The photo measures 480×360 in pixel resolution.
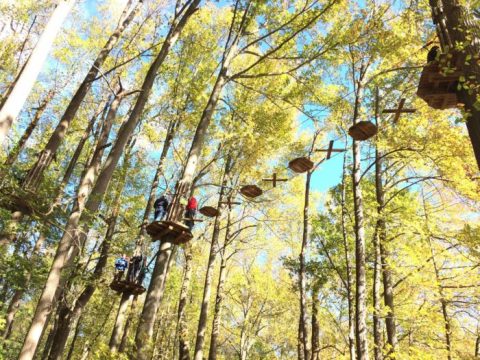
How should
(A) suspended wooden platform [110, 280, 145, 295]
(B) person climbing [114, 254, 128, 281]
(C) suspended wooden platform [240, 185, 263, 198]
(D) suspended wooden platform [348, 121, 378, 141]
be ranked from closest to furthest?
1. (D) suspended wooden platform [348, 121, 378, 141]
2. (C) suspended wooden platform [240, 185, 263, 198]
3. (A) suspended wooden platform [110, 280, 145, 295]
4. (B) person climbing [114, 254, 128, 281]

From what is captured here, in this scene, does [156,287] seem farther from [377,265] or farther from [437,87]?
[377,265]

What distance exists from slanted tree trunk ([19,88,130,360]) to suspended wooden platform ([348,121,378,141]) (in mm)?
5430

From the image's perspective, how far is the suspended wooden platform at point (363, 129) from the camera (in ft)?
24.9

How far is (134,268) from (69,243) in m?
3.15

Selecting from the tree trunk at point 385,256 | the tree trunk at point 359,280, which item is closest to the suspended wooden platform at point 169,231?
the tree trunk at point 359,280

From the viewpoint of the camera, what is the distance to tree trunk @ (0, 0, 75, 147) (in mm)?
5805

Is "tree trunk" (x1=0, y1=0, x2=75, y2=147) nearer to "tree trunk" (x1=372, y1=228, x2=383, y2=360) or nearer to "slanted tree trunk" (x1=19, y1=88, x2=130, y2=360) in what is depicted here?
"slanted tree trunk" (x1=19, y1=88, x2=130, y2=360)

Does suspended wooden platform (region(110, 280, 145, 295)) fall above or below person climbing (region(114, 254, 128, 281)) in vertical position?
below

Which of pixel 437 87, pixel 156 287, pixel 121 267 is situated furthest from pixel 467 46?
pixel 121 267

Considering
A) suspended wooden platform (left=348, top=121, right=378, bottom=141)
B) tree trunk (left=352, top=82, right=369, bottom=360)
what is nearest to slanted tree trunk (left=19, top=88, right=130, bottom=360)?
suspended wooden platform (left=348, top=121, right=378, bottom=141)

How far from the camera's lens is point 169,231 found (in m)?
7.59

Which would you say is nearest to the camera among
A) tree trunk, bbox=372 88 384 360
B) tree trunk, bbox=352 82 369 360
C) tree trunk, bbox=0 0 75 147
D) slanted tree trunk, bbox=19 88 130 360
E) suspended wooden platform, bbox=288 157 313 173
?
tree trunk, bbox=0 0 75 147

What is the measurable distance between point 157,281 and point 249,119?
7937mm

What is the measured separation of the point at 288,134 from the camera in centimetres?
1501
